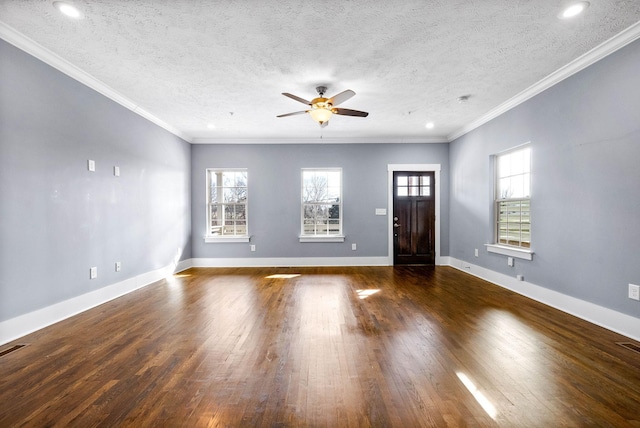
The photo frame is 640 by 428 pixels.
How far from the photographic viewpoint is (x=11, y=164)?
8.46 ft

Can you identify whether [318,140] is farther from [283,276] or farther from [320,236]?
[283,276]

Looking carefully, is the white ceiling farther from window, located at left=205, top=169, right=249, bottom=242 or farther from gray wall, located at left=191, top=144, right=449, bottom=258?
window, located at left=205, top=169, right=249, bottom=242

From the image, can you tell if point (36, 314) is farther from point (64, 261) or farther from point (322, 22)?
point (322, 22)

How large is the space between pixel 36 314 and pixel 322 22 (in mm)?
3877

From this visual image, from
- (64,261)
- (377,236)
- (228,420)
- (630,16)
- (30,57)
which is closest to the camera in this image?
(228,420)

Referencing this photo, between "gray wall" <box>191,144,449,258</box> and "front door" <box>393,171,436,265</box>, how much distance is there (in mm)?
232

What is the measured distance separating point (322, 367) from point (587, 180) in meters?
3.35

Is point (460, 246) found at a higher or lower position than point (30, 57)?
lower

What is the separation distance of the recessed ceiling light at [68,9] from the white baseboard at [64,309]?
2.70 metres

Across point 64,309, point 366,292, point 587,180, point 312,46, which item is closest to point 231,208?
point 64,309

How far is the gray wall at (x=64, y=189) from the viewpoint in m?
2.59

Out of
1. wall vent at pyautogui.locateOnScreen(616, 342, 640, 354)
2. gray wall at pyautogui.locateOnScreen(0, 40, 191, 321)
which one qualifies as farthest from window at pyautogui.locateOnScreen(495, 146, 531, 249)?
gray wall at pyautogui.locateOnScreen(0, 40, 191, 321)

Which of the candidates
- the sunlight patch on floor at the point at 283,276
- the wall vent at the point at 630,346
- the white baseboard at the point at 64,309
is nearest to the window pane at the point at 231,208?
the sunlight patch on floor at the point at 283,276

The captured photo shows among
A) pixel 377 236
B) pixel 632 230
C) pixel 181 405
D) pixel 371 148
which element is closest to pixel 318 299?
pixel 181 405
